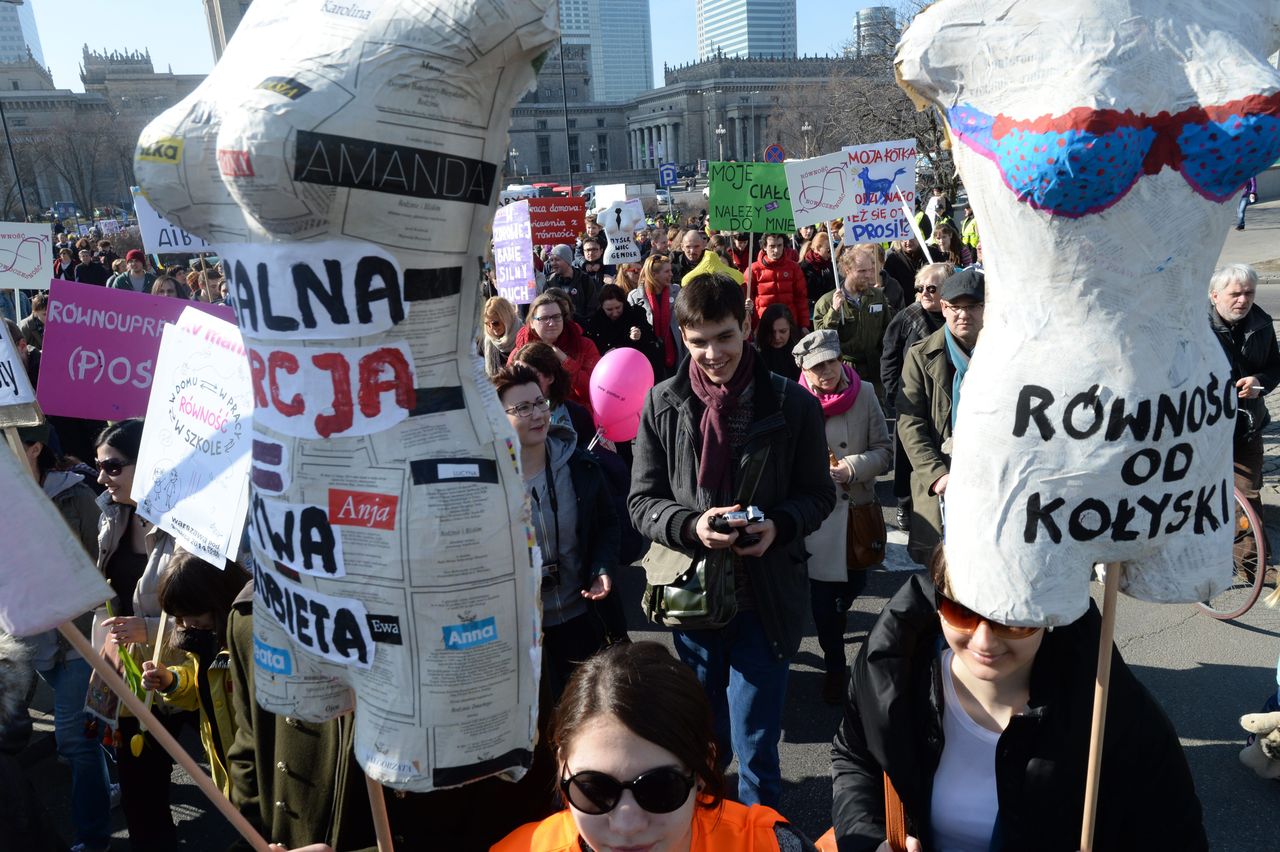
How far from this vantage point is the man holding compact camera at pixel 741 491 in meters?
3.03

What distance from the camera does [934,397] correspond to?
13.8 ft

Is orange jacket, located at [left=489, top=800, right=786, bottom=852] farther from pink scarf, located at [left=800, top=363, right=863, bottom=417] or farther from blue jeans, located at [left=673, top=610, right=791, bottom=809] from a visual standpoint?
pink scarf, located at [left=800, top=363, right=863, bottom=417]

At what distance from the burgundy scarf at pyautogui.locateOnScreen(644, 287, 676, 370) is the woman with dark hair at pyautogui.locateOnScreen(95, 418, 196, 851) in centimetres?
508

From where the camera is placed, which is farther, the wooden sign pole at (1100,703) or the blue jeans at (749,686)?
the blue jeans at (749,686)

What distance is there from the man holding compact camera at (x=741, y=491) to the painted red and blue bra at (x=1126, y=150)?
151 cm

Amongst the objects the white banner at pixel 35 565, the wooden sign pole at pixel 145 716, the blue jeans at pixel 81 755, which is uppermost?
the white banner at pixel 35 565

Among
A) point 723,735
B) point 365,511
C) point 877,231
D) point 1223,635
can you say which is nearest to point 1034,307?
point 365,511

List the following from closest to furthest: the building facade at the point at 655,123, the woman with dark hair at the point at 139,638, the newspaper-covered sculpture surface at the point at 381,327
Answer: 1. the newspaper-covered sculpture surface at the point at 381,327
2. the woman with dark hair at the point at 139,638
3. the building facade at the point at 655,123

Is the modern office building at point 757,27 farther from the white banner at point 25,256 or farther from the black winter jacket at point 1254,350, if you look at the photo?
the black winter jacket at point 1254,350

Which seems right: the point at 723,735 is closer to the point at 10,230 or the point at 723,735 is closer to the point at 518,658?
the point at 518,658

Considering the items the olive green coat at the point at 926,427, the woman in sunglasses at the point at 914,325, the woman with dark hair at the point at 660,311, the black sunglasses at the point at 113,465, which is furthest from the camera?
the woman with dark hair at the point at 660,311

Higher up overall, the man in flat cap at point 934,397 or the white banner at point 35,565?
the white banner at point 35,565

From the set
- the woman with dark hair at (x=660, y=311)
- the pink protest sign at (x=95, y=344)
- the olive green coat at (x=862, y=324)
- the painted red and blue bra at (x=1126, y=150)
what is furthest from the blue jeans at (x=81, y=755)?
the olive green coat at (x=862, y=324)

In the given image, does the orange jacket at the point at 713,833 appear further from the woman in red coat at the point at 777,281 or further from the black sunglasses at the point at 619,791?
the woman in red coat at the point at 777,281
